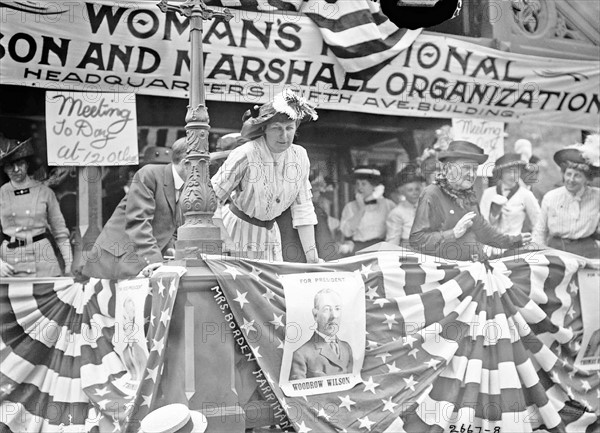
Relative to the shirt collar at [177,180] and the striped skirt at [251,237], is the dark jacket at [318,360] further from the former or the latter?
the shirt collar at [177,180]

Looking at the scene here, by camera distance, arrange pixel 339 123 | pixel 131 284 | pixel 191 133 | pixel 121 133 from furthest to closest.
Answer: pixel 339 123
pixel 121 133
pixel 131 284
pixel 191 133

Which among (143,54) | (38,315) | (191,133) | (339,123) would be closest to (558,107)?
(339,123)

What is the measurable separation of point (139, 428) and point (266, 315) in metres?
1.11

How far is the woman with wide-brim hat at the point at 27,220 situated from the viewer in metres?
7.22

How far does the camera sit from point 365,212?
891 cm

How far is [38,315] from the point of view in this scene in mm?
6645

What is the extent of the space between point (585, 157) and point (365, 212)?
2.35 m

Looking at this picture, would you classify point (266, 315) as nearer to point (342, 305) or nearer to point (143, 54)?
point (342, 305)

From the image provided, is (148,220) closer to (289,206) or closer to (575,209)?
(289,206)

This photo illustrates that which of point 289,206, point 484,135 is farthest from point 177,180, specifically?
point 484,135

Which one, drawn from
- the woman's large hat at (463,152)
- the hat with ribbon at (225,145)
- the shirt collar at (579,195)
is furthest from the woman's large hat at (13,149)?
the shirt collar at (579,195)

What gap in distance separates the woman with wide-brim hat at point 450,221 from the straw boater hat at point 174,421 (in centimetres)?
320

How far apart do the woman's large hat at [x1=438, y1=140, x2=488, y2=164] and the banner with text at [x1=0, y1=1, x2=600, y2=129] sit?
58cm

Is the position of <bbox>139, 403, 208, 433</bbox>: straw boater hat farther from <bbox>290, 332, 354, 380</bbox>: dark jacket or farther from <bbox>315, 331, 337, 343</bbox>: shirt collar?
<bbox>315, 331, 337, 343</bbox>: shirt collar
